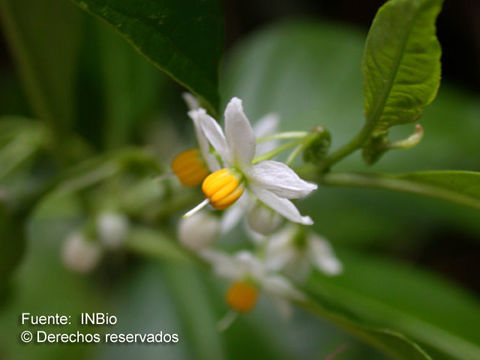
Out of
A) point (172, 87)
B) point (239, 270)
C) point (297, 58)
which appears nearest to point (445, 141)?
point (297, 58)

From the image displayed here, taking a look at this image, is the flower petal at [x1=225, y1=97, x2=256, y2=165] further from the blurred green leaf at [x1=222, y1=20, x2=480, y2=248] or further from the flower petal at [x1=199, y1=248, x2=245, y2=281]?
the blurred green leaf at [x1=222, y1=20, x2=480, y2=248]

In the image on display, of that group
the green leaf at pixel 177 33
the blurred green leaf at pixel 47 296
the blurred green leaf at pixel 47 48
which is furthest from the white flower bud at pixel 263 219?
the blurred green leaf at pixel 47 296

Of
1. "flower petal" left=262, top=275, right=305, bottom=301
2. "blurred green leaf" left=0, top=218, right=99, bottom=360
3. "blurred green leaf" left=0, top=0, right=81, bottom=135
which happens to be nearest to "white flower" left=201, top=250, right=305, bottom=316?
"flower petal" left=262, top=275, right=305, bottom=301

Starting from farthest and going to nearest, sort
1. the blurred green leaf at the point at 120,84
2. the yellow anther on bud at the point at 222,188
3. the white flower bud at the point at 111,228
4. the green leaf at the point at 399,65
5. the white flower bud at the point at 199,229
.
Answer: the blurred green leaf at the point at 120,84 → the white flower bud at the point at 111,228 → the white flower bud at the point at 199,229 → the yellow anther on bud at the point at 222,188 → the green leaf at the point at 399,65

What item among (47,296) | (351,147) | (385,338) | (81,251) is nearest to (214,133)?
(351,147)

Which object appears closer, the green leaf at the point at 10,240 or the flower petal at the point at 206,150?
the flower petal at the point at 206,150

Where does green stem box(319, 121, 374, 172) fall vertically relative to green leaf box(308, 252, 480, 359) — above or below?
above

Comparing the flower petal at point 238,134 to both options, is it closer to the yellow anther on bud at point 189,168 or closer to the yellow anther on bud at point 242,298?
the yellow anther on bud at point 189,168
